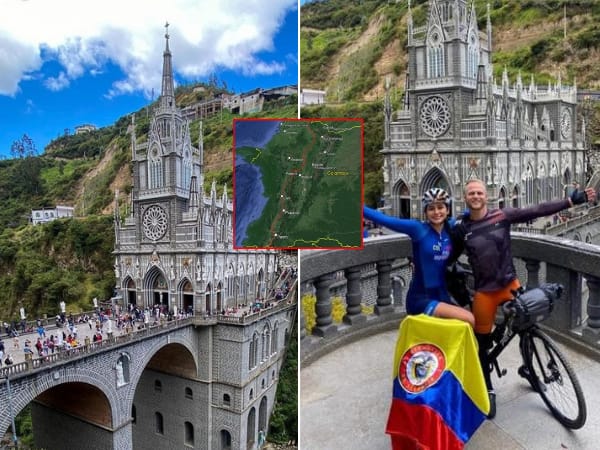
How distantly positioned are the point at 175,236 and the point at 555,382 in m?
5.86

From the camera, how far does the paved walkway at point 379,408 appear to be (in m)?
1.80

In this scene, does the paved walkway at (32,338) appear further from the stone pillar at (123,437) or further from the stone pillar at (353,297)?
the stone pillar at (353,297)

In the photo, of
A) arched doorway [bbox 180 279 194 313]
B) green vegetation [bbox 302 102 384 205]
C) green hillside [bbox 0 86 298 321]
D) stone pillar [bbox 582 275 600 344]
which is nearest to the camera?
stone pillar [bbox 582 275 600 344]

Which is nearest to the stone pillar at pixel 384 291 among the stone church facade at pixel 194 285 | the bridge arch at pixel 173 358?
the stone church facade at pixel 194 285

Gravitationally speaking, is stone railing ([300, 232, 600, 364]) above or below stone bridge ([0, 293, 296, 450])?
above

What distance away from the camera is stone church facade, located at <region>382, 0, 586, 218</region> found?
13.7 meters

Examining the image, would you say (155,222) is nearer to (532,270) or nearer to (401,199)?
(532,270)

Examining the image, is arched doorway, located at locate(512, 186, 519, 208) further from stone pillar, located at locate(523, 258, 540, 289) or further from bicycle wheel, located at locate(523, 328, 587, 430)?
bicycle wheel, located at locate(523, 328, 587, 430)

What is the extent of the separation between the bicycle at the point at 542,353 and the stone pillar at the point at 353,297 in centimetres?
82

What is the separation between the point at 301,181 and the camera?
2.54 meters

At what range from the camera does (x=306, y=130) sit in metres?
2.55

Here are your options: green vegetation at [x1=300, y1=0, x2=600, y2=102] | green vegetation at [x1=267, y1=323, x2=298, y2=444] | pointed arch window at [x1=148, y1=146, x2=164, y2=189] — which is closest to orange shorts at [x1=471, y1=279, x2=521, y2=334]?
green vegetation at [x1=267, y1=323, x2=298, y2=444]

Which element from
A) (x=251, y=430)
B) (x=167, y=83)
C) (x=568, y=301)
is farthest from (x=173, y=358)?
(x=568, y=301)

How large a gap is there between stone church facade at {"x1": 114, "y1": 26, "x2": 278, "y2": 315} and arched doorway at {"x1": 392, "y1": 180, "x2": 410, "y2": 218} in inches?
337
